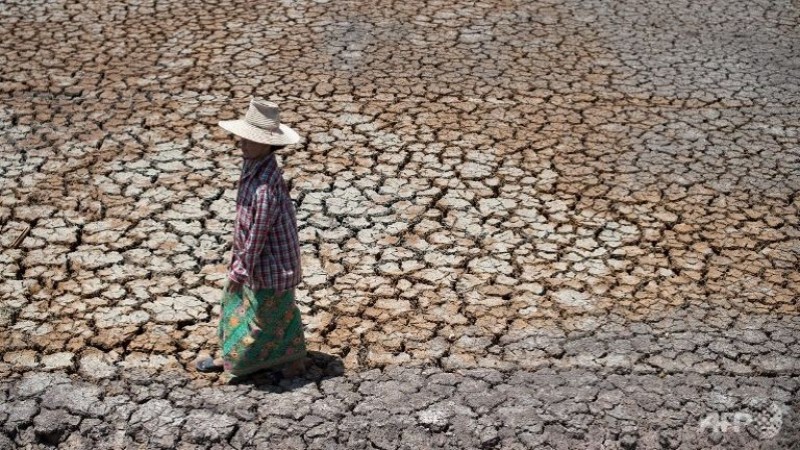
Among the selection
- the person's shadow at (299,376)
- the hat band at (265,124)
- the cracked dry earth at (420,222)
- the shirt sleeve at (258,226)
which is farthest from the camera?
the person's shadow at (299,376)

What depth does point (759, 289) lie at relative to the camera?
18.6ft

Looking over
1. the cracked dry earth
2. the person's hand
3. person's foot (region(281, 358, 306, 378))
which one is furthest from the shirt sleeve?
the cracked dry earth

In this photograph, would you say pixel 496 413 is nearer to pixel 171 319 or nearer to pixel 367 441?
pixel 367 441

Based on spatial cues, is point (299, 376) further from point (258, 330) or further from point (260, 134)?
point (260, 134)

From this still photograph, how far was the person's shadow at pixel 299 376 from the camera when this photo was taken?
15.7 feet

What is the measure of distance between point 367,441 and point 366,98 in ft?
12.5

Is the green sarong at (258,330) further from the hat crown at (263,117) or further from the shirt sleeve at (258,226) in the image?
the hat crown at (263,117)

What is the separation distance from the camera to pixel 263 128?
452cm

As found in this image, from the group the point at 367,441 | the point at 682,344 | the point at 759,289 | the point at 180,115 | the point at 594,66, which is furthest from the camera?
the point at 594,66

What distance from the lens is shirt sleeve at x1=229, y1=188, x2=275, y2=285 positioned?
442 centimetres

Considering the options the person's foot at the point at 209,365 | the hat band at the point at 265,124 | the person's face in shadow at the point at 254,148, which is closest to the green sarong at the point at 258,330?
the person's foot at the point at 209,365

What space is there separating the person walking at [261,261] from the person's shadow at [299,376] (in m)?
0.08

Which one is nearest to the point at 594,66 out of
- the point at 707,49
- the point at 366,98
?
the point at 707,49

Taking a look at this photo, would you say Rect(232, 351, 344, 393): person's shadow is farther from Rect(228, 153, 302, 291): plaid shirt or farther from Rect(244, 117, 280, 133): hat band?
Rect(244, 117, 280, 133): hat band
